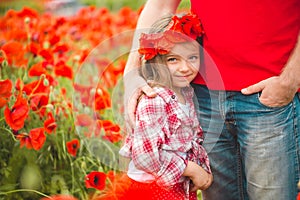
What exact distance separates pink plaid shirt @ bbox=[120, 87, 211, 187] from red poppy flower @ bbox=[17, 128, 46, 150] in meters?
0.77

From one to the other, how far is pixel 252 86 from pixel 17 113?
3.38 feet

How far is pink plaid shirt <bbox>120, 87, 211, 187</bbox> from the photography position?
79.0 inches

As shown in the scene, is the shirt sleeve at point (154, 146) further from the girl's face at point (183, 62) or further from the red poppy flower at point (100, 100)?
the red poppy flower at point (100, 100)

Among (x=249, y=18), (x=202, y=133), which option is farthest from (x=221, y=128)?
(x=249, y=18)

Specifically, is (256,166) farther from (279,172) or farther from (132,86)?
(132,86)

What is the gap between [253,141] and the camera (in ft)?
7.20

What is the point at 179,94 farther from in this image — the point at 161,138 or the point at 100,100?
the point at 100,100

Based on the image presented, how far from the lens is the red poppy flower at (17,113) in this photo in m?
2.72

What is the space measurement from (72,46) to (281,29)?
205cm

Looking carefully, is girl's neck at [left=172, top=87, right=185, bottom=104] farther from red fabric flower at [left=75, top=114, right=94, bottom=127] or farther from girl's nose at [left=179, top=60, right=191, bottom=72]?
red fabric flower at [left=75, top=114, right=94, bottom=127]

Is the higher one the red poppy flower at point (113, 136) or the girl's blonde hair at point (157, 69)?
the girl's blonde hair at point (157, 69)

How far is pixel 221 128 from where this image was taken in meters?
2.27

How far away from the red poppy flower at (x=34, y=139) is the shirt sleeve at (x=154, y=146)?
0.83 meters

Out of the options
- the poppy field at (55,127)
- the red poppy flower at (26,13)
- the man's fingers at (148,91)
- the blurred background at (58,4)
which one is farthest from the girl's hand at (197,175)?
the blurred background at (58,4)
